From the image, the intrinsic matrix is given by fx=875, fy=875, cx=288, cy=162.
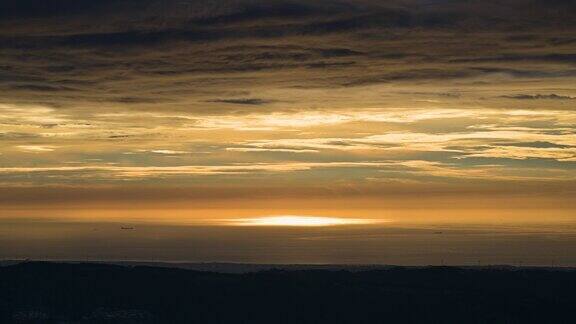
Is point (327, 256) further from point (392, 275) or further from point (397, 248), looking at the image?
point (392, 275)

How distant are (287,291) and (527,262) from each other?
57.8m

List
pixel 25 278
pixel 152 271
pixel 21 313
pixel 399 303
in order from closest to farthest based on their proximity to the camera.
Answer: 1. pixel 21 313
2. pixel 399 303
3. pixel 25 278
4. pixel 152 271

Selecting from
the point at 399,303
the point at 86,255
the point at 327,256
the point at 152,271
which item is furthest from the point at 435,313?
the point at 86,255

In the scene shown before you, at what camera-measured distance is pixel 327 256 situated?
11450 centimetres

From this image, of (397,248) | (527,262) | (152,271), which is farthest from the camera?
(397,248)

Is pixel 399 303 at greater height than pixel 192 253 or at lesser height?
lesser

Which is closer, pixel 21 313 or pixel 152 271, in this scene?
pixel 21 313

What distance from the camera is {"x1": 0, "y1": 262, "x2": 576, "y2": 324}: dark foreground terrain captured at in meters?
44.5

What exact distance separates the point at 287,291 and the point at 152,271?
979cm

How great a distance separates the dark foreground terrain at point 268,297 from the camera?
146 feet

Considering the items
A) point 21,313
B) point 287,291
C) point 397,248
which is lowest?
point 21,313

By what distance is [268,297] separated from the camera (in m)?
Result: 48.4

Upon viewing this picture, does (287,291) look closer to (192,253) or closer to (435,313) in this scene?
(435,313)

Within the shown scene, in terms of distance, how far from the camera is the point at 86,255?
114m
